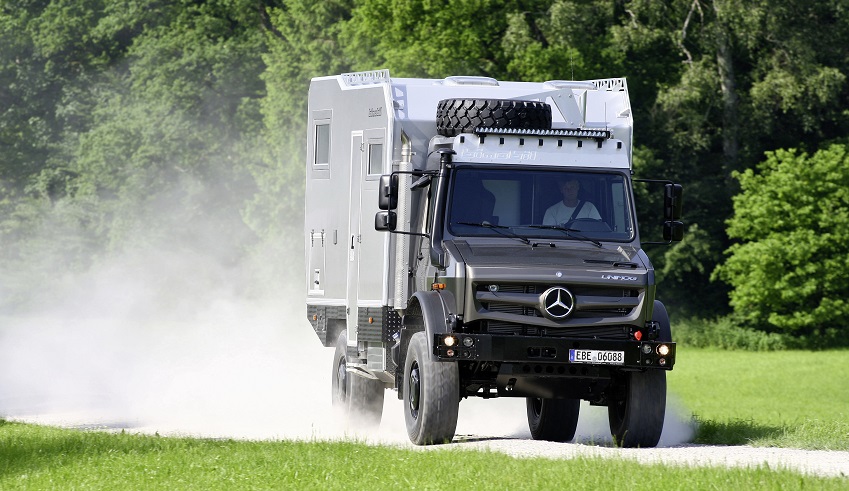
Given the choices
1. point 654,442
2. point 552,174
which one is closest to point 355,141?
point 552,174

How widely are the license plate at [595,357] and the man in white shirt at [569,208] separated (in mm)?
1529

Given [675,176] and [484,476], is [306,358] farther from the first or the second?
[675,176]

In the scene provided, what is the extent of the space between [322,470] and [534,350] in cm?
260

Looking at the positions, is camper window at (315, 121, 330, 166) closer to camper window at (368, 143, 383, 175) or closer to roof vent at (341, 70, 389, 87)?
roof vent at (341, 70, 389, 87)

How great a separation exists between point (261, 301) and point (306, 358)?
32.1 m

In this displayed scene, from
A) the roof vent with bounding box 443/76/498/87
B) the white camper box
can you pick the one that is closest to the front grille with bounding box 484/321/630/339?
the white camper box

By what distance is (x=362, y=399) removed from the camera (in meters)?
19.2

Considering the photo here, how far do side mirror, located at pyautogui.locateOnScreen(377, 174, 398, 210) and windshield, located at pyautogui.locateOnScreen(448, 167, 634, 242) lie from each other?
0.55 m

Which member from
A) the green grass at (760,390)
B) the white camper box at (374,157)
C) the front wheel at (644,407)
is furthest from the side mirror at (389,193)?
the green grass at (760,390)

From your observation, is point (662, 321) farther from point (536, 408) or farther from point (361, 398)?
point (361, 398)

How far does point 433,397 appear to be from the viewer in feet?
49.4

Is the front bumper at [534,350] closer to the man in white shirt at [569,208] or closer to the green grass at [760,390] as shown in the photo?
the man in white shirt at [569,208]

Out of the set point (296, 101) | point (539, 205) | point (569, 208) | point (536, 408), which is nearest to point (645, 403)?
point (569, 208)

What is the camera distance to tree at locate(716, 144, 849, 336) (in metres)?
55.9
